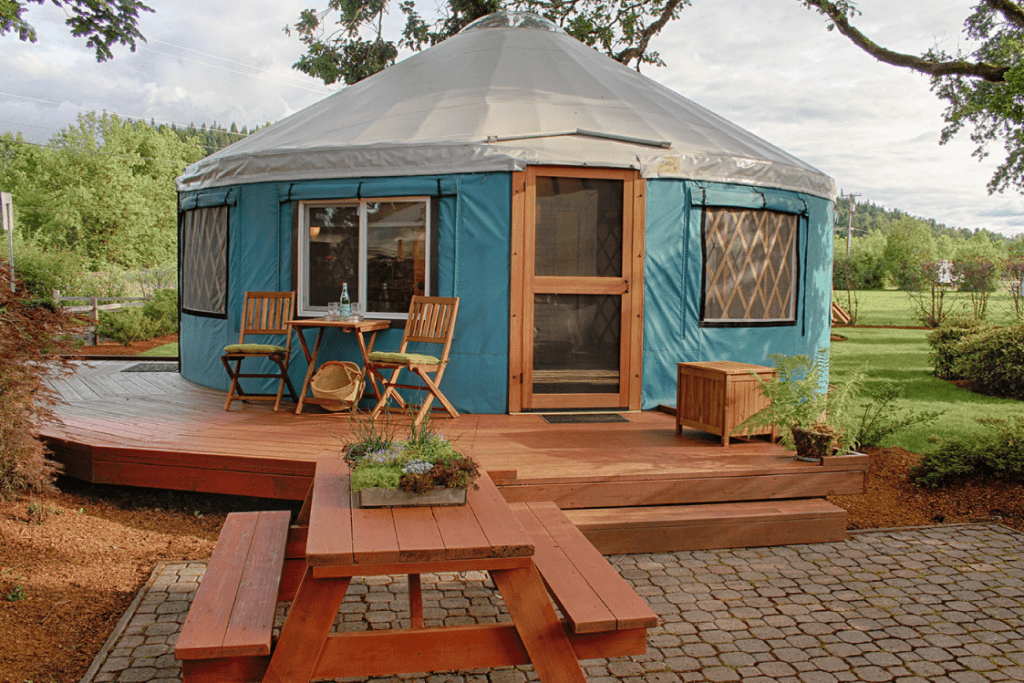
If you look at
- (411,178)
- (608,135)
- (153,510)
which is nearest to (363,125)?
(411,178)

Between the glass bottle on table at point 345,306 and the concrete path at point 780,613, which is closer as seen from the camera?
the concrete path at point 780,613

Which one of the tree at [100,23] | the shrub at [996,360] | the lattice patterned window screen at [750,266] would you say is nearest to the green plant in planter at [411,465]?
the lattice patterned window screen at [750,266]

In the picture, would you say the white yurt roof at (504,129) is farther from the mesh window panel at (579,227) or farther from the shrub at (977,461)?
the shrub at (977,461)

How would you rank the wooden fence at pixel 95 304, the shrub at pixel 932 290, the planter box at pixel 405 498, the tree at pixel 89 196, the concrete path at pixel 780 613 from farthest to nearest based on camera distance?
1. the tree at pixel 89 196
2. the shrub at pixel 932 290
3. the wooden fence at pixel 95 304
4. the concrete path at pixel 780 613
5. the planter box at pixel 405 498

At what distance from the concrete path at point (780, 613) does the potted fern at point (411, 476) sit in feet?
2.14

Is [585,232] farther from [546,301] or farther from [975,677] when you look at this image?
[975,677]

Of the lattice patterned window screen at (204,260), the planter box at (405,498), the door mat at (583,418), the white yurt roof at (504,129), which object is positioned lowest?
the door mat at (583,418)

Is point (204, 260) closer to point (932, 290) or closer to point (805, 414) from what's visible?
point (805, 414)

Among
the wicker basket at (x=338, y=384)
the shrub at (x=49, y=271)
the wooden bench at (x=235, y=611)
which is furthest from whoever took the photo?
the shrub at (x=49, y=271)

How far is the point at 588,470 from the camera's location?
3.83 m

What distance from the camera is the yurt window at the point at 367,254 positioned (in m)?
5.62

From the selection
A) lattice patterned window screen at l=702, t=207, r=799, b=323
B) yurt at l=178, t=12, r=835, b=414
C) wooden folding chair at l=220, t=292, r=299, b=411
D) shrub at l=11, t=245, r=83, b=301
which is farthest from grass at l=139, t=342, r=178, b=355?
lattice patterned window screen at l=702, t=207, r=799, b=323

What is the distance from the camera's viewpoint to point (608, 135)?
18.4ft

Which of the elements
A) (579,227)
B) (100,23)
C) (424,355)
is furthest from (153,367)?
(579,227)
